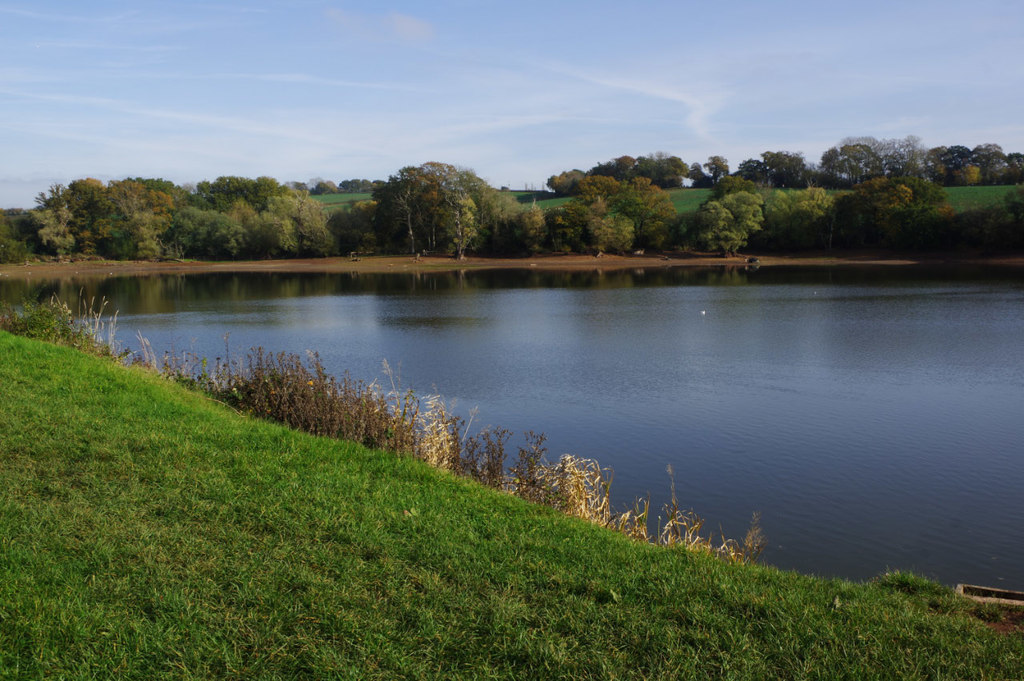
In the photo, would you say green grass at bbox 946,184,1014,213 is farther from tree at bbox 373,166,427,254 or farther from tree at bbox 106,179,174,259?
tree at bbox 106,179,174,259

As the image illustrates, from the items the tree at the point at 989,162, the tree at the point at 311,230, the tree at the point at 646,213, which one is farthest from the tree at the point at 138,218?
the tree at the point at 989,162

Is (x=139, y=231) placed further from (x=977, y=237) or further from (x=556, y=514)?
(x=556, y=514)

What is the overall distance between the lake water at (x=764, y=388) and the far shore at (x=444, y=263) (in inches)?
1157

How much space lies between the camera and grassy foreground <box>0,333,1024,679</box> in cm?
432

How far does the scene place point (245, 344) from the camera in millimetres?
26688

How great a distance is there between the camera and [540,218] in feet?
275

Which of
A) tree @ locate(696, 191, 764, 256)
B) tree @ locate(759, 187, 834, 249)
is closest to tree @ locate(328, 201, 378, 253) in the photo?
tree @ locate(696, 191, 764, 256)

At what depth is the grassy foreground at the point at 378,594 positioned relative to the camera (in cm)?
432

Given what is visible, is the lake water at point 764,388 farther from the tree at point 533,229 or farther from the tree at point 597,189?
the tree at point 597,189

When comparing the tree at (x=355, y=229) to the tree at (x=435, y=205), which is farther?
the tree at (x=355, y=229)

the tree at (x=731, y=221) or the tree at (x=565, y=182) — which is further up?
the tree at (x=565, y=182)

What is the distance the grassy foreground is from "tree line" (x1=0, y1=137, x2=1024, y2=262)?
74.1 meters

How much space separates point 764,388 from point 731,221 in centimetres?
6282

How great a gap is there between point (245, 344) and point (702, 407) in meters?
16.9
